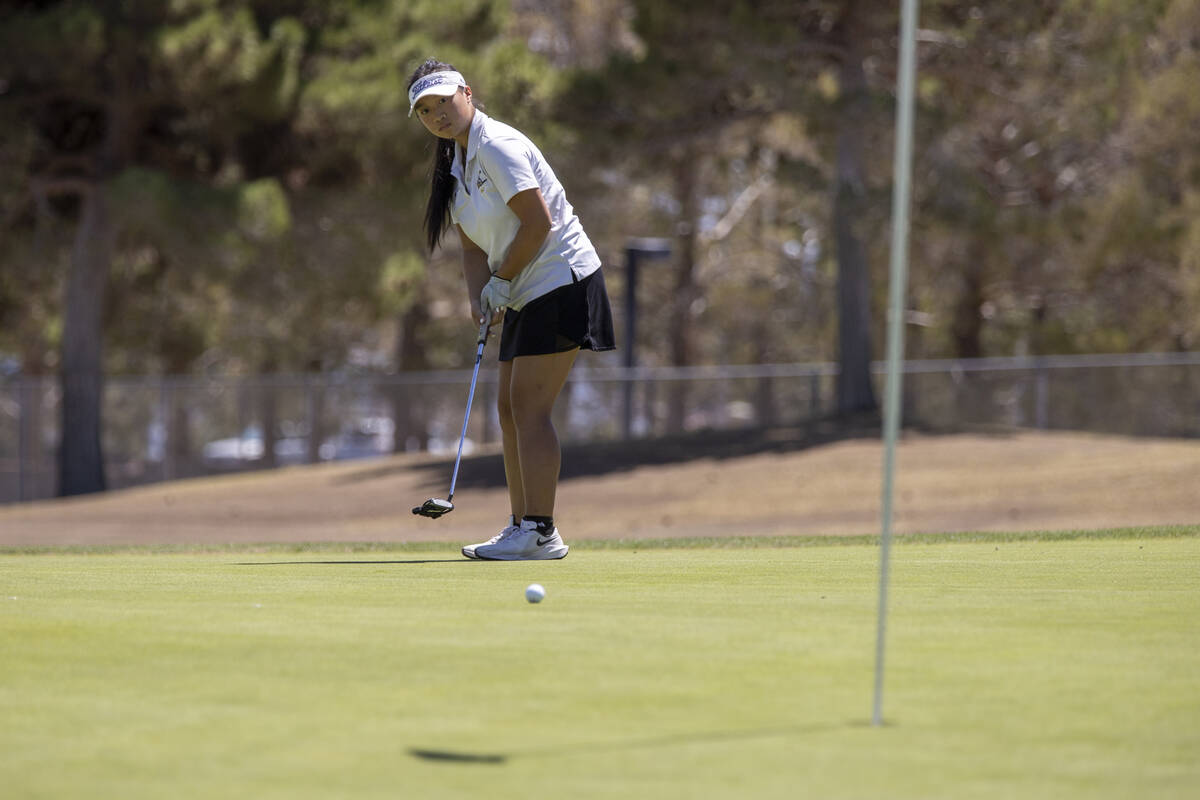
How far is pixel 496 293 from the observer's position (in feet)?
24.4

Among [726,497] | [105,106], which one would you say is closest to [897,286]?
[726,497]

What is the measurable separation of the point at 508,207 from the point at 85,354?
64.0ft

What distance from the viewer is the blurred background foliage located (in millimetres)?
23062

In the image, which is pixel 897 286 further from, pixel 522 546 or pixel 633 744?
pixel 522 546

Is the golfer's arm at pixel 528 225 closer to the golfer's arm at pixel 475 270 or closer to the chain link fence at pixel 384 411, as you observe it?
the golfer's arm at pixel 475 270

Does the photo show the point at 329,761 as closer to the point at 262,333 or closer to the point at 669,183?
the point at 669,183

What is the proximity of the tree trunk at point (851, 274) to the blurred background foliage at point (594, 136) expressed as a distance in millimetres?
41

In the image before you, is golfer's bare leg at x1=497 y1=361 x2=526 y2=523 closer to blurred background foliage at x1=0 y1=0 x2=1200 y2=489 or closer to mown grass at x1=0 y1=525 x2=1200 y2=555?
mown grass at x1=0 y1=525 x2=1200 y2=555

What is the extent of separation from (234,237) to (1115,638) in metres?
20.5

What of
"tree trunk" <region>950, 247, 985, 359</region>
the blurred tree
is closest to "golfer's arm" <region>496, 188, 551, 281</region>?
the blurred tree

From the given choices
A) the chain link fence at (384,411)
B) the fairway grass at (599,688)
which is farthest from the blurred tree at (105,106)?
the fairway grass at (599,688)

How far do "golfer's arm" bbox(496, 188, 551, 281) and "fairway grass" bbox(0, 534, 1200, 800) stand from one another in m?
1.61

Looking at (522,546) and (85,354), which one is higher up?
(85,354)

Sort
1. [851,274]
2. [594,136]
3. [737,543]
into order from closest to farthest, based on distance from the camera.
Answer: [737,543] → [851,274] → [594,136]
